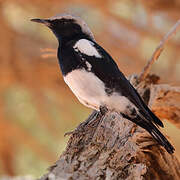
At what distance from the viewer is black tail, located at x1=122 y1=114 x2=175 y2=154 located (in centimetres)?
148

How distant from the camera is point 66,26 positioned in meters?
1.66

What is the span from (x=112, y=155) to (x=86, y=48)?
39 cm

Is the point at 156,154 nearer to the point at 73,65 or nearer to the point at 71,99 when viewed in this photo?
the point at 73,65

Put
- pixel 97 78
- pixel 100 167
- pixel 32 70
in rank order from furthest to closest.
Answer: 1. pixel 32 70
2. pixel 97 78
3. pixel 100 167

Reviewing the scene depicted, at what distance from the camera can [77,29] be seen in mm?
1668

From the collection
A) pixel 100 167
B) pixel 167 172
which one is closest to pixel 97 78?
pixel 100 167

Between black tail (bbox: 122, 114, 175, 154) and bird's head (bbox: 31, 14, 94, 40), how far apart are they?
1.20ft

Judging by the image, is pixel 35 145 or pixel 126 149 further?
pixel 35 145

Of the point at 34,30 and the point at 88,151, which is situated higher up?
the point at 88,151

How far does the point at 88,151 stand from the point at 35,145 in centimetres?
254

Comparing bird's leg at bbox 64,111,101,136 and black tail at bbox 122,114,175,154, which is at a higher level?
black tail at bbox 122,114,175,154

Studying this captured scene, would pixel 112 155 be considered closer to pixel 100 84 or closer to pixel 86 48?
pixel 100 84

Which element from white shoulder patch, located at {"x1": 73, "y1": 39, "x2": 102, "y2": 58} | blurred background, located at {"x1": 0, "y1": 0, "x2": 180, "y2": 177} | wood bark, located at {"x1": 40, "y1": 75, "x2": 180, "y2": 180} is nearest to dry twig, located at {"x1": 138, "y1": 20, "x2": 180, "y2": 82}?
wood bark, located at {"x1": 40, "y1": 75, "x2": 180, "y2": 180}

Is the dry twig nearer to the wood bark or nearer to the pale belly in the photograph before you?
the wood bark
